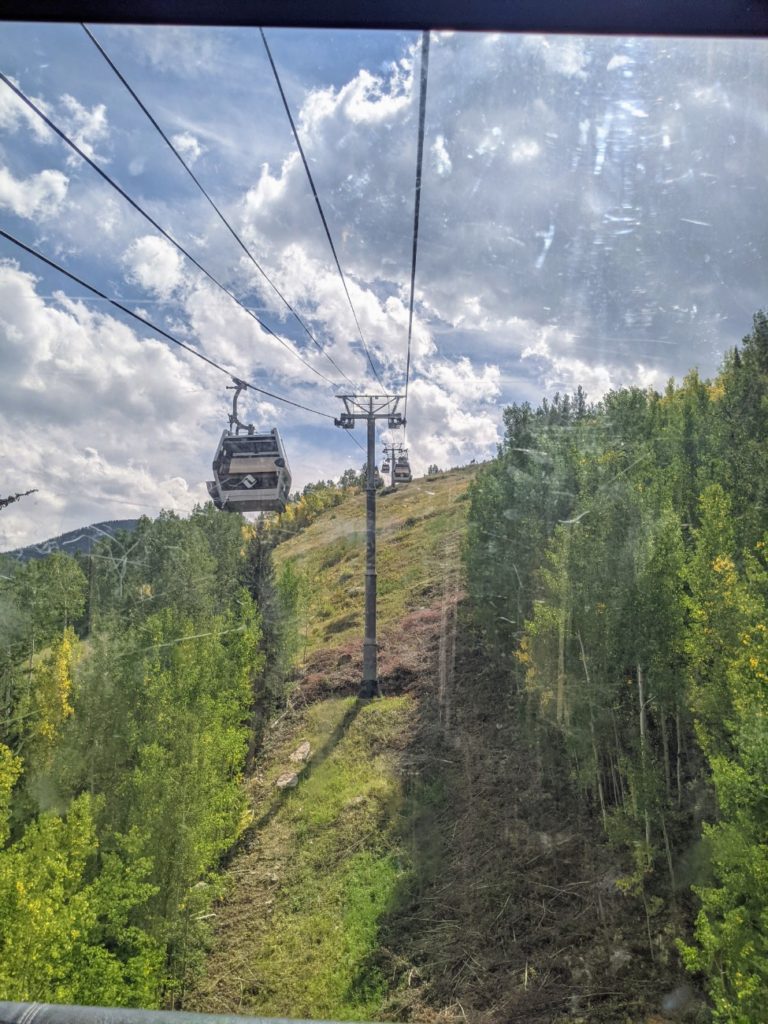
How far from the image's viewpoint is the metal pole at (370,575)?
14562mm

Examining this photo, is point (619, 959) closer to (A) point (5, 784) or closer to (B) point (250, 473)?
(B) point (250, 473)

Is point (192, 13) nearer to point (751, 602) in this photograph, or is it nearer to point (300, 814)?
point (751, 602)

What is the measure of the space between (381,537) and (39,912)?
2786 centimetres

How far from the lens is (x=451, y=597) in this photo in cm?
2311

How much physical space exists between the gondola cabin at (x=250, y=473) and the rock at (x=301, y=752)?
7.10 m

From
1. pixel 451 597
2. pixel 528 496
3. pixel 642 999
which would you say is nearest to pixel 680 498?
pixel 528 496

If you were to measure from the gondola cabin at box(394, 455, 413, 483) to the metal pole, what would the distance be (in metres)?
13.1

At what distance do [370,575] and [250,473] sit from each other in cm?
403

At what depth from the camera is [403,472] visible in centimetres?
3109

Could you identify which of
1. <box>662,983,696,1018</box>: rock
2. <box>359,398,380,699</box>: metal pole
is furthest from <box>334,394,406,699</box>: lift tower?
<box>662,983,696,1018</box>: rock

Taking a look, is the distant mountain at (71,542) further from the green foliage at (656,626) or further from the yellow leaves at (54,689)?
the green foliage at (656,626)

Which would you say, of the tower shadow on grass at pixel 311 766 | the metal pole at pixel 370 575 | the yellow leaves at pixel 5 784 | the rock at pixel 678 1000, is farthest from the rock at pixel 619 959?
the yellow leaves at pixel 5 784

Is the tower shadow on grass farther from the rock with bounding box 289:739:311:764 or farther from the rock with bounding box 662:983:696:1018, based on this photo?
the rock with bounding box 662:983:696:1018

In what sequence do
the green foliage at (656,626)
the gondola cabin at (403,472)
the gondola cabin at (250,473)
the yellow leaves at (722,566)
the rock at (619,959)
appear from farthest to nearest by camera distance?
the gondola cabin at (403,472), the gondola cabin at (250,473), the rock at (619,959), the yellow leaves at (722,566), the green foliage at (656,626)
